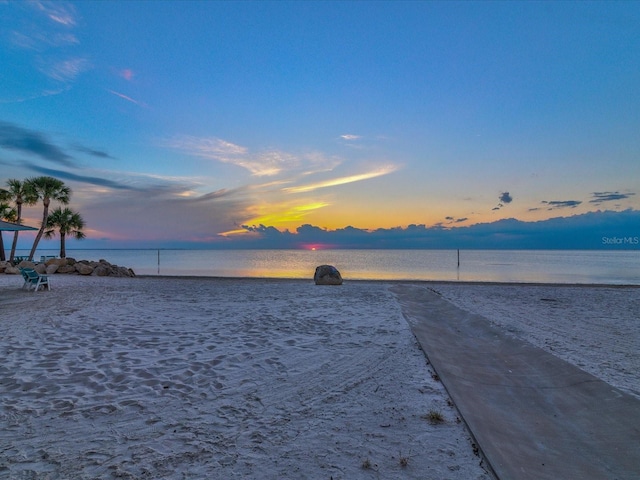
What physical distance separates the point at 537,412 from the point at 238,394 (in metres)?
3.71

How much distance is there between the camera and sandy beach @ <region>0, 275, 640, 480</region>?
3.13 m

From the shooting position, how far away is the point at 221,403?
432cm

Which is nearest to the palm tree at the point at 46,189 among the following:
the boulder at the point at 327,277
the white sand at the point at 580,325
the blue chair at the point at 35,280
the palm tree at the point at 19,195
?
the palm tree at the point at 19,195

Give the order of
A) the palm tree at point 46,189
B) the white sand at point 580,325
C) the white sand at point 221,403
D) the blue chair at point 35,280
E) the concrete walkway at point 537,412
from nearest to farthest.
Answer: the white sand at point 221,403 < the concrete walkway at point 537,412 < the white sand at point 580,325 < the blue chair at point 35,280 < the palm tree at point 46,189

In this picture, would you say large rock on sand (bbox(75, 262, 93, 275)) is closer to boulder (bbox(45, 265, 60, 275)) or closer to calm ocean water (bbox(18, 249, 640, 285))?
boulder (bbox(45, 265, 60, 275))

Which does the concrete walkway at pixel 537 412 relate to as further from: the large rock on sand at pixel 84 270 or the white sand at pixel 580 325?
the large rock on sand at pixel 84 270

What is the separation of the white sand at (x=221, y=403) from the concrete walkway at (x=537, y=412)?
354 mm

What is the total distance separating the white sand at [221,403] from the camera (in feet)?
10.2

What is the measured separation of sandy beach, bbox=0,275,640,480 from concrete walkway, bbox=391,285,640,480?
0.31 meters

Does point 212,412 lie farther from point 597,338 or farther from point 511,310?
point 511,310

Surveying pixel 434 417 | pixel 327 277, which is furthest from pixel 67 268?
pixel 434 417

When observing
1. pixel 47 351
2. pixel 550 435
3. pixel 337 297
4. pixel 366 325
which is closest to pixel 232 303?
pixel 337 297

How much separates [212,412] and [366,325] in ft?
17.3

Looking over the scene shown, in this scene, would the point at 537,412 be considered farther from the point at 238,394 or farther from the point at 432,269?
the point at 432,269
